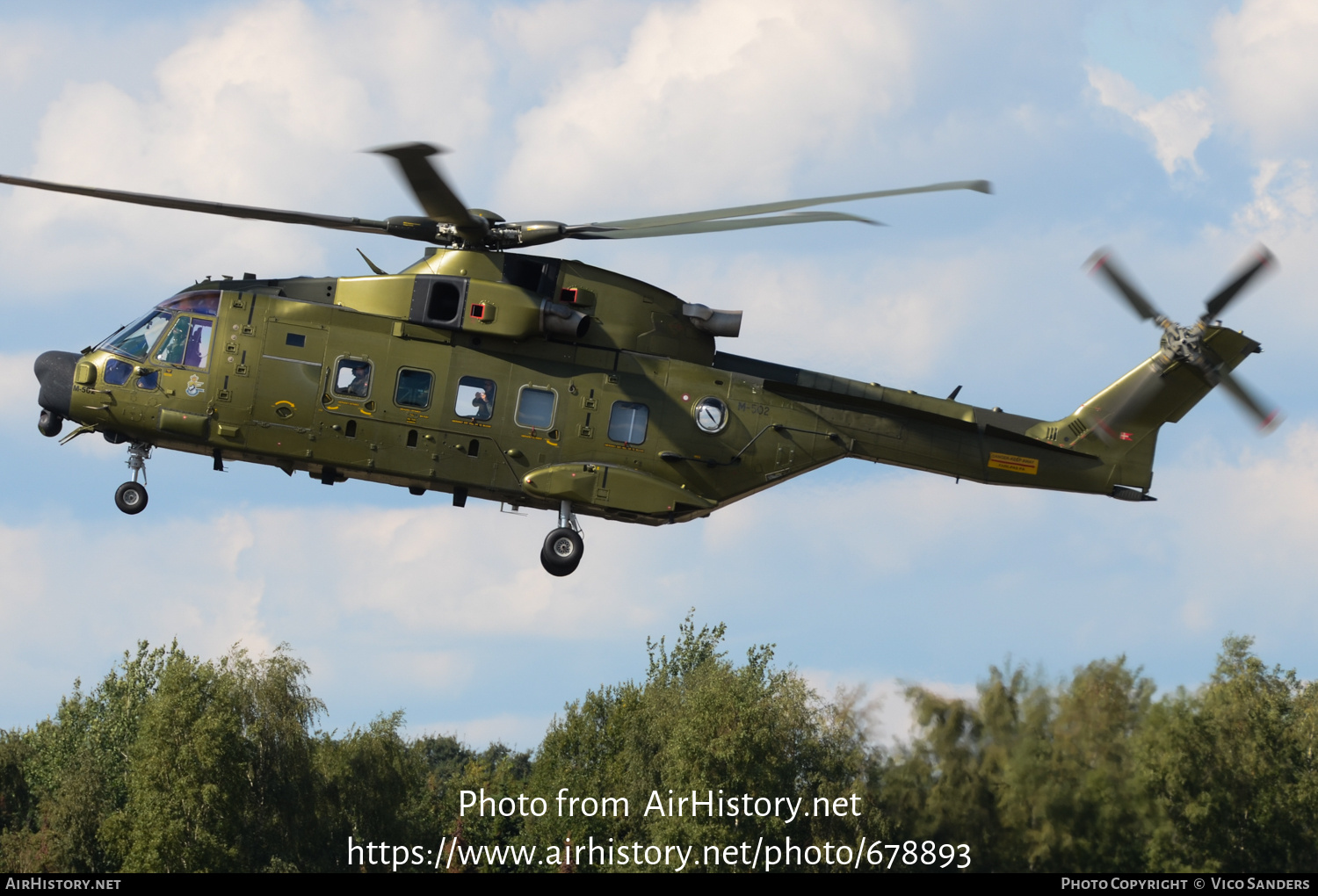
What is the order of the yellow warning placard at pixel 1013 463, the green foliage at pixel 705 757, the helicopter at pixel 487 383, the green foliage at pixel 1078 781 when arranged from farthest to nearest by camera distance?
the green foliage at pixel 705 757, the yellow warning placard at pixel 1013 463, the helicopter at pixel 487 383, the green foliage at pixel 1078 781

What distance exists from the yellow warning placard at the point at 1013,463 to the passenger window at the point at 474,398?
333 inches

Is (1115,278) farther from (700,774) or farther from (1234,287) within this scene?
(700,774)

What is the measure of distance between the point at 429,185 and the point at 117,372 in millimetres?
6332

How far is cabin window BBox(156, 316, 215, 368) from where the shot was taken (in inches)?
896

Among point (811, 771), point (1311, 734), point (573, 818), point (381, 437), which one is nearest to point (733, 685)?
point (811, 771)

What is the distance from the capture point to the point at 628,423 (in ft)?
76.0

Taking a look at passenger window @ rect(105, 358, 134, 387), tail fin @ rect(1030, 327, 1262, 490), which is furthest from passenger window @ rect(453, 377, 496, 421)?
tail fin @ rect(1030, 327, 1262, 490)

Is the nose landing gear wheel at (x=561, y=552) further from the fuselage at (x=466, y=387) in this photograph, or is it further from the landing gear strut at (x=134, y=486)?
the landing gear strut at (x=134, y=486)

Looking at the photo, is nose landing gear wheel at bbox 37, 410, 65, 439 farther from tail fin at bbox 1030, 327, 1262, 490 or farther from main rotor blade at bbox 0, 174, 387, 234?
tail fin at bbox 1030, 327, 1262, 490

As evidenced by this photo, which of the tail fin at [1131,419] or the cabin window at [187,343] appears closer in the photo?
the cabin window at [187,343]

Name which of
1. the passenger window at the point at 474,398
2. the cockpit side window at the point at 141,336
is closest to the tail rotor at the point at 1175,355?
the passenger window at the point at 474,398

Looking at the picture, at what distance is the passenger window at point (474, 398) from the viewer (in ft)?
74.4

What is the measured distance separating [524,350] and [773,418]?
4237 millimetres

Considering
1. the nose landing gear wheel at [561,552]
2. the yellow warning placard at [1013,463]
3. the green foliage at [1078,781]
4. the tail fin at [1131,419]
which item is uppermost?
the tail fin at [1131,419]
